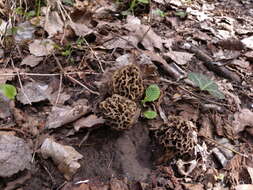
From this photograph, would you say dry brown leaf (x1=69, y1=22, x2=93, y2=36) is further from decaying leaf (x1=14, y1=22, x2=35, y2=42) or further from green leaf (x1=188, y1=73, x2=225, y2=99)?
green leaf (x1=188, y1=73, x2=225, y2=99)

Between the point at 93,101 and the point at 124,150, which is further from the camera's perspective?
the point at 93,101

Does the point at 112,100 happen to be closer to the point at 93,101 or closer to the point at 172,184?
the point at 93,101

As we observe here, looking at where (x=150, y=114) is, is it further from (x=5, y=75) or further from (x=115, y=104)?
(x=5, y=75)

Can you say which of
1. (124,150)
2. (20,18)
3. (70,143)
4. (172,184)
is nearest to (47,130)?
(70,143)

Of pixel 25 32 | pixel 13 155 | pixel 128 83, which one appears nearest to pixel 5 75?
pixel 25 32

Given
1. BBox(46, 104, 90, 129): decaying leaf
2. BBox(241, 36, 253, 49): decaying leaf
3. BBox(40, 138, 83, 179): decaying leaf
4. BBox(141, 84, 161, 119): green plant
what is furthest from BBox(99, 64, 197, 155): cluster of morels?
BBox(241, 36, 253, 49): decaying leaf
